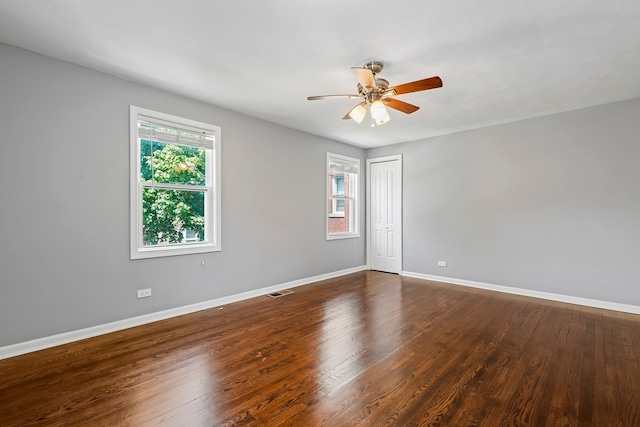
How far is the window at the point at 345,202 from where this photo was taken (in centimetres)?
593

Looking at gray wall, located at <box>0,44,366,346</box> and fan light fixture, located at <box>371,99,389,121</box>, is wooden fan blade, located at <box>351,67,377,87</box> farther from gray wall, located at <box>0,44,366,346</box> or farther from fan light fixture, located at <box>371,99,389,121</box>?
gray wall, located at <box>0,44,366,346</box>

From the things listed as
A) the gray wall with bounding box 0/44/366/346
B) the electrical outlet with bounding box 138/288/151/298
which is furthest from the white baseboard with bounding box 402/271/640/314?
the electrical outlet with bounding box 138/288/151/298

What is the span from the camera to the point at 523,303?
159 inches

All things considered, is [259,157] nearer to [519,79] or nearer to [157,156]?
[157,156]

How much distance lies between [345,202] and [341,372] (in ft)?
15.1

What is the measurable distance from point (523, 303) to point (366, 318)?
7.71 ft

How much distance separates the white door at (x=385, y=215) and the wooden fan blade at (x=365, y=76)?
137 inches

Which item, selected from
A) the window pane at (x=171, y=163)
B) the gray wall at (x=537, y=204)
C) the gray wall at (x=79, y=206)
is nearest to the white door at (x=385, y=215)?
the gray wall at (x=537, y=204)

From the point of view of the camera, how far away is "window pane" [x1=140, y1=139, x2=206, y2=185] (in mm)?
3393

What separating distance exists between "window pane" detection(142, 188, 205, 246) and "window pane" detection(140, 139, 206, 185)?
157mm

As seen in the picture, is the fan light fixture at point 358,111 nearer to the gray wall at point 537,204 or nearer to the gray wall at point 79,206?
the gray wall at point 79,206

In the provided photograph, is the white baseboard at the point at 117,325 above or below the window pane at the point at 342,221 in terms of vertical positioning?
below

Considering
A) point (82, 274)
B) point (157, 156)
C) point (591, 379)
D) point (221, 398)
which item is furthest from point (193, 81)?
point (591, 379)

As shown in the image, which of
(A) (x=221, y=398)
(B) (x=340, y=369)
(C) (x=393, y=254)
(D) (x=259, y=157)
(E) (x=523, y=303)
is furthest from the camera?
(C) (x=393, y=254)
